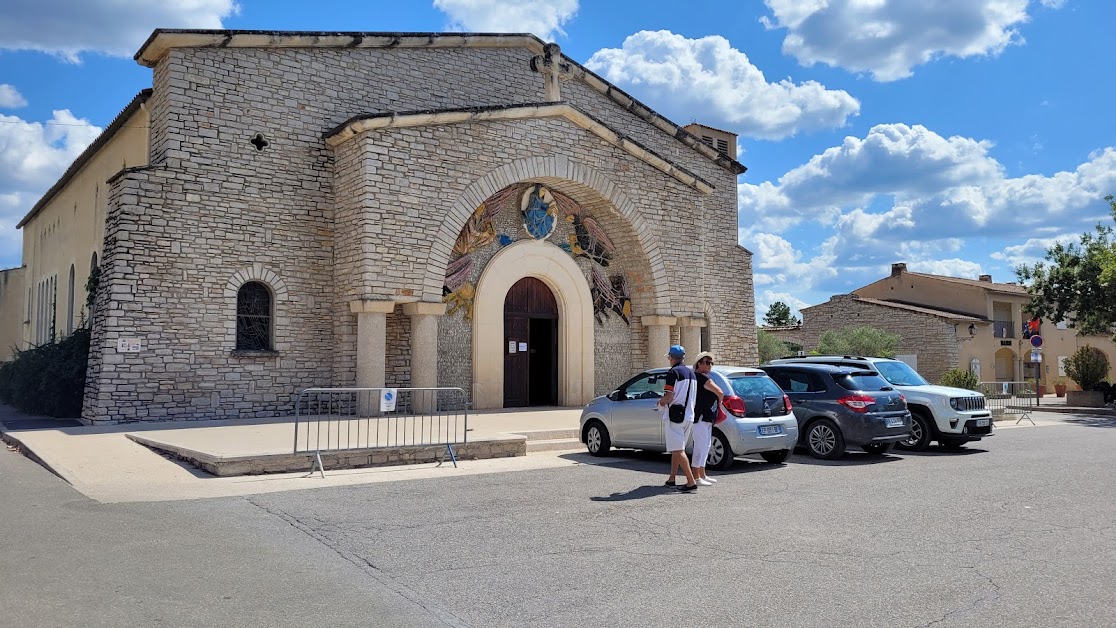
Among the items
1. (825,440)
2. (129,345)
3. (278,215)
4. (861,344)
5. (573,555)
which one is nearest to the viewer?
(573,555)

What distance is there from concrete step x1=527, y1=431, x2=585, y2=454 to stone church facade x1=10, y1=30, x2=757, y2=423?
4337 millimetres

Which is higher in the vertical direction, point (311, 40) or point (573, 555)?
point (311, 40)

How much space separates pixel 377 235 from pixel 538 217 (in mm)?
4882

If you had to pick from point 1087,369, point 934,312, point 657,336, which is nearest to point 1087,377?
point 1087,369

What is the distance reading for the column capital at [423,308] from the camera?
1719 cm

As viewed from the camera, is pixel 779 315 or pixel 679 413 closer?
pixel 679 413

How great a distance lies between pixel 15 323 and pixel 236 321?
63.6 ft

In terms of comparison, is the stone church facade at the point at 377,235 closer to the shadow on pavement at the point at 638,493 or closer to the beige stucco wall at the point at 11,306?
the shadow on pavement at the point at 638,493

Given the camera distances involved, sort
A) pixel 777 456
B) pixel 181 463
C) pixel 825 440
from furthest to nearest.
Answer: pixel 825 440 → pixel 777 456 → pixel 181 463

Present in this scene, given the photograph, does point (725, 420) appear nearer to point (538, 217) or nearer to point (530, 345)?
point (538, 217)

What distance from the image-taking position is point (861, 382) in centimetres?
1257

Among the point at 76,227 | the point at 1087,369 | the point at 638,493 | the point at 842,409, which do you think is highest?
the point at 76,227

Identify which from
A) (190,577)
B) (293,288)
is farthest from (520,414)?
A: (190,577)

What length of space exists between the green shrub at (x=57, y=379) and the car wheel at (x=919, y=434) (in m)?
15.8
